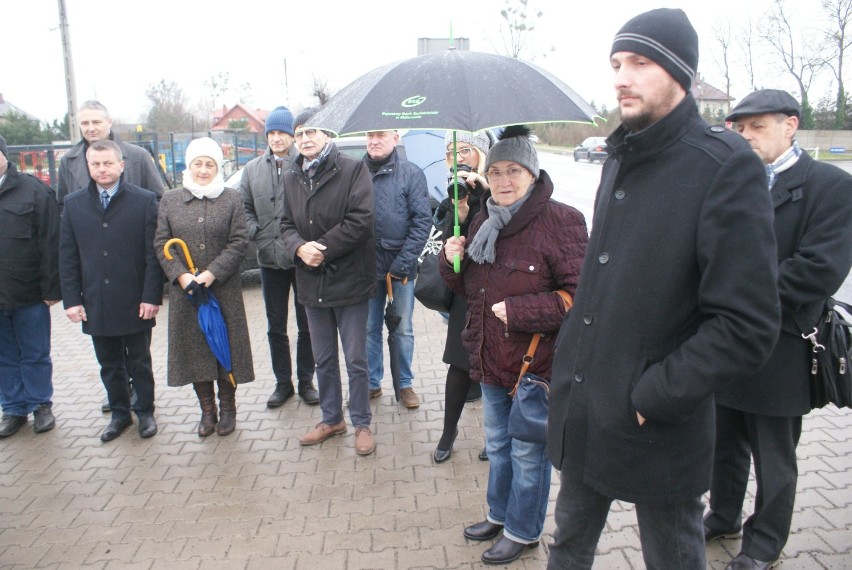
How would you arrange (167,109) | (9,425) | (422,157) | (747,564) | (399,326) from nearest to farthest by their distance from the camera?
1. (747,564)
2. (9,425)
3. (399,326)
4. (422,157)
5. (167,109)

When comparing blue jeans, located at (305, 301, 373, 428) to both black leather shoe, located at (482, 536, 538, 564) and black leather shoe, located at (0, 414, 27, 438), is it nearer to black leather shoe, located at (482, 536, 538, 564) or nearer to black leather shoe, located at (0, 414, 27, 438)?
black leather shoe, located at (482, 536, 538, 564)

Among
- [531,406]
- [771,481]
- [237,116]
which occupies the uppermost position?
[237,116]

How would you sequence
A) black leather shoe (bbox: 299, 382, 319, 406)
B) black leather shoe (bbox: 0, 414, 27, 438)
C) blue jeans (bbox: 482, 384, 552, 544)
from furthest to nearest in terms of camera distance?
black leather shoe (bbox: 299, 382, 319, 406), black leather shoe (bbox: 0, 414, 27, 438), blue jeans (bbox: 482, 384, 552, 544)

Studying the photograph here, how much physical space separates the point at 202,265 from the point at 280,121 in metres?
1.30

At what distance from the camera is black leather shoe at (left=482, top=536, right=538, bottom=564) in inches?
122

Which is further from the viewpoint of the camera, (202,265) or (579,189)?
(579,189)

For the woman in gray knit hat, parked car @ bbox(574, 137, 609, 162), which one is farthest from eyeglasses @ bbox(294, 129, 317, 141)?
parked car @ bbox(574, 137, 609, 162)

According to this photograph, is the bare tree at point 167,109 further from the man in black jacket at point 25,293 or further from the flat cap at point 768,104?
the flat cap at point 768,104

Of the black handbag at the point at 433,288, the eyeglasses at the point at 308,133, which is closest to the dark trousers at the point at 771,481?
the black handbag at the point at 433,288

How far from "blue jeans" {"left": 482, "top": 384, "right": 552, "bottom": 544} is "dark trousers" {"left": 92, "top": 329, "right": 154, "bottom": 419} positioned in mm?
2701

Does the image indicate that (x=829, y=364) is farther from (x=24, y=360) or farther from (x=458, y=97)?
(x=24, y=360)

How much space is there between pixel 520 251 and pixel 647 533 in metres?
1.25

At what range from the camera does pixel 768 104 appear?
9.16 ft

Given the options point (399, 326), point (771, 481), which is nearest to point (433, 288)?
point (399, 326)
